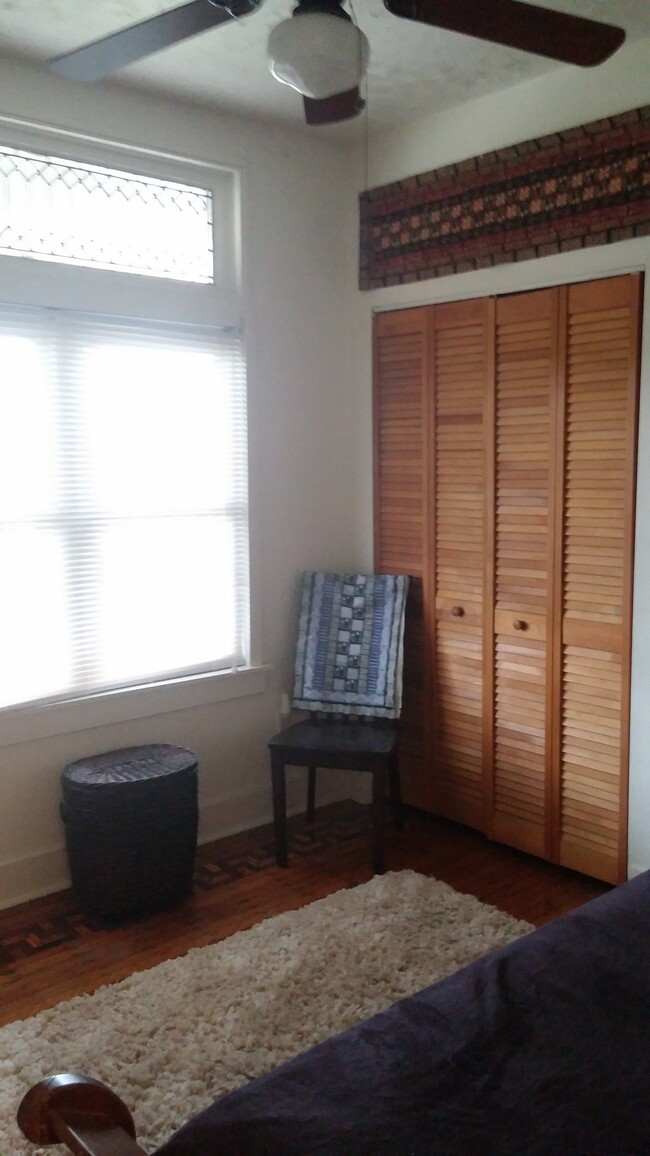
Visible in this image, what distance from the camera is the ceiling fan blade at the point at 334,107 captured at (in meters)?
2.11

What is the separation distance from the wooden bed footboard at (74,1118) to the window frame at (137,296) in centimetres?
183

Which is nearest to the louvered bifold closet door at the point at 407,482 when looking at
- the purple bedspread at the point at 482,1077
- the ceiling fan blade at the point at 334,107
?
the ceiling fan blade at the point at 334,107

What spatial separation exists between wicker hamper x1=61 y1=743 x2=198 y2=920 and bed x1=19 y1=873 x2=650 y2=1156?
1504 millimetres

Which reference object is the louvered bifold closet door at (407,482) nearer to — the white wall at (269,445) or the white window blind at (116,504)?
the white wall at (269,445)

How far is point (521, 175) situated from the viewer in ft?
10.1

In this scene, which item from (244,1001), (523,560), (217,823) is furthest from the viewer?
(217,823)

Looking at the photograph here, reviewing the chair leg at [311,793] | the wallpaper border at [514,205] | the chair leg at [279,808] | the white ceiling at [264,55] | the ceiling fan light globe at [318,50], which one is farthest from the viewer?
the chair leg at [311,793]

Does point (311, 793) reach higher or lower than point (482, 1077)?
lower

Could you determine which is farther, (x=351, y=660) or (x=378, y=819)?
(x=351, y=660)

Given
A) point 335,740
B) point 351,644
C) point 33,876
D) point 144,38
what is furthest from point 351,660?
point 144,38

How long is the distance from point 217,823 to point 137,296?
1974mm

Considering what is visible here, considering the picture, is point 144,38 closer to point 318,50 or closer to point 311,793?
point 318,50

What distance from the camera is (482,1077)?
53.1 inches

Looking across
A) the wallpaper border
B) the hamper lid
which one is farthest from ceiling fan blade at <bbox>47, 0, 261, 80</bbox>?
the hamper lid
